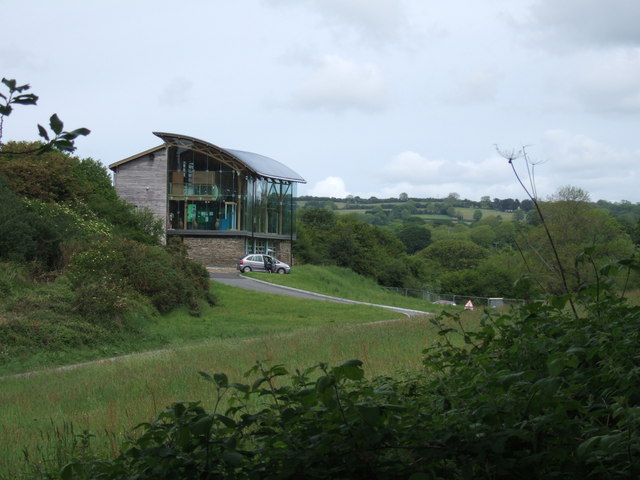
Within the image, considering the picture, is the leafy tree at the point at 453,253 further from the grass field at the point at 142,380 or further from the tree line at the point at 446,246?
the grass field at the point at 142,380

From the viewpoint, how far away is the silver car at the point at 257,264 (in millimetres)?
57031

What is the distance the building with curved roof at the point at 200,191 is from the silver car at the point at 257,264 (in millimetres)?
3872

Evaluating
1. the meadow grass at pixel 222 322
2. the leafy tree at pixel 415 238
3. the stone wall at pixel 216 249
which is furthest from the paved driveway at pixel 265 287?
the leafy tree at pixel 415 238

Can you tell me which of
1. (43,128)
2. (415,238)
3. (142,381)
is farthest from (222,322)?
(415,238)

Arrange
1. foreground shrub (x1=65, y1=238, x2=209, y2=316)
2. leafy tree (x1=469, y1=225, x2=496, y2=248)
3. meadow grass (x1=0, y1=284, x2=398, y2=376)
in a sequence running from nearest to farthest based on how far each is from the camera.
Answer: meadow grass (x1=0, y1=284, x2=398, y2=376)
foreground shrub (x1=65, y1=238, x2=209, y2=316)
leafy tree (x1=469, y1=225, x2=496, y2=248)

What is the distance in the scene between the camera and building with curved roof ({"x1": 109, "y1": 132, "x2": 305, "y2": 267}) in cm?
5972

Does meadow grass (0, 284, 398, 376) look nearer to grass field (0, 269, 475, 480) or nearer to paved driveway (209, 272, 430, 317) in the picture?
grass field (0, 269, 475, 480)

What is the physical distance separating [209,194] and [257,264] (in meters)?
7.23

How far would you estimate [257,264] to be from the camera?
5731 centimetres

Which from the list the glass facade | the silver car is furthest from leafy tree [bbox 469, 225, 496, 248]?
the silver car

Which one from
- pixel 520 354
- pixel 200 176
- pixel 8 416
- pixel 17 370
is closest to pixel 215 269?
pixel 200 176

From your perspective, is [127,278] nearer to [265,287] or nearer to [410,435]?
[265,287]

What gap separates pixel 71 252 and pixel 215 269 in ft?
97.0

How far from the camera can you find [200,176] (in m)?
60.0
